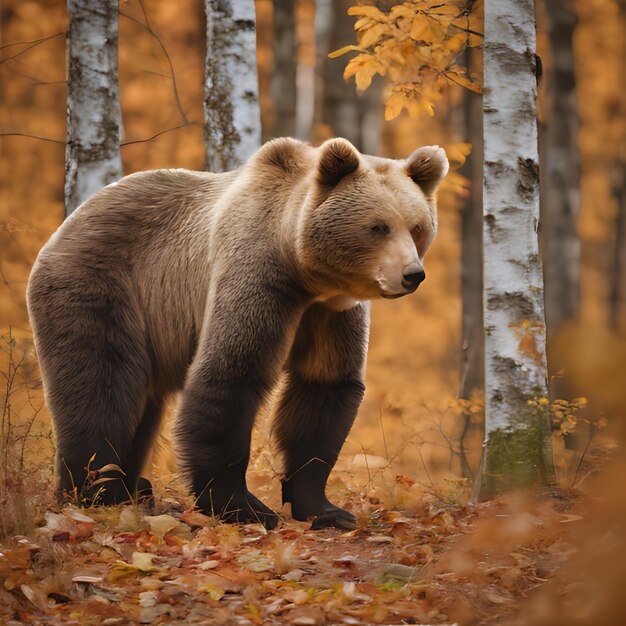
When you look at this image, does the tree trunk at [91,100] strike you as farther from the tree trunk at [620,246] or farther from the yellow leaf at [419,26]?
the tree trunk at [620,246]

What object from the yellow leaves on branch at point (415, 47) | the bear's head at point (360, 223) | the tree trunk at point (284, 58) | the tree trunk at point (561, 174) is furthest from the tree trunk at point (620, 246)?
the bear's head at point (360, 223)

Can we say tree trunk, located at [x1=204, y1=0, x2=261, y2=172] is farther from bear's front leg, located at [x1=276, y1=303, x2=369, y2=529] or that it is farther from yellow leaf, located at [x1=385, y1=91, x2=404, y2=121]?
bear's front leg, located at [x1=276, y1=303, x2=369, y2=529]

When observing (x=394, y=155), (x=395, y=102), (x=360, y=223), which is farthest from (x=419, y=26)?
(x=394, y=155)

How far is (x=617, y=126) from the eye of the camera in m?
17.8

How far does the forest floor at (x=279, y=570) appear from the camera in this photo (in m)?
3.10

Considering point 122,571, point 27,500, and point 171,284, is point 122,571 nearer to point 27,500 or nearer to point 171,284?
point 27,500

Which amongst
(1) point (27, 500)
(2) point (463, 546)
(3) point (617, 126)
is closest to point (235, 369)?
(1) point (27, 500)

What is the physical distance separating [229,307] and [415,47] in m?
3.02

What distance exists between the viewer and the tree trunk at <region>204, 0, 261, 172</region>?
7.35 meters

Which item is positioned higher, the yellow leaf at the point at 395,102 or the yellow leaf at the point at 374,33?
the yellow leaf at the point at 374,33

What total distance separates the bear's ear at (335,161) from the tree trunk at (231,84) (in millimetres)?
2634

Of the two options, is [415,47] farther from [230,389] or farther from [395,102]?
[230,389]

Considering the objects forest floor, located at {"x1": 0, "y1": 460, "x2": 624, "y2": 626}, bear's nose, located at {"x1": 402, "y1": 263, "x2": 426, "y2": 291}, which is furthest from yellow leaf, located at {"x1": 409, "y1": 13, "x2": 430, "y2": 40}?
forest floor, located at {"x1": 0, "y1": 460, "x2": 624, "y2": 626}

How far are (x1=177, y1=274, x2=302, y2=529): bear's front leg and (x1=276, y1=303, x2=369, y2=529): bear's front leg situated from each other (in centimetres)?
34
